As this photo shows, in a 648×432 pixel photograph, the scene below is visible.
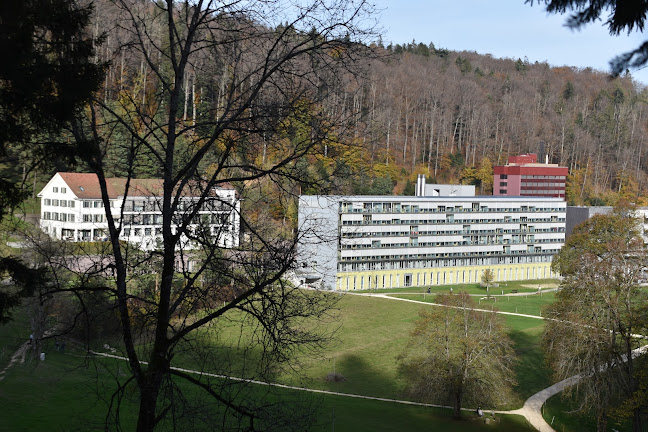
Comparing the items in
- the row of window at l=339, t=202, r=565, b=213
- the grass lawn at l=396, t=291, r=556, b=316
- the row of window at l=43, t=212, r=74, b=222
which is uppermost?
the row of window at l=339, t=202, r=565, b=213

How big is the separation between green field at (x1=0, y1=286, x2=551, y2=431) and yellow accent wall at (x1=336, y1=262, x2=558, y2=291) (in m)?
11.7

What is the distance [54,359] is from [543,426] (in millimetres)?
19340

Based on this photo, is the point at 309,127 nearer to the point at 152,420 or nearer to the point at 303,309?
the point at 303,309

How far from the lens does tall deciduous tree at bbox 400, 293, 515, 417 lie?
1015 inches

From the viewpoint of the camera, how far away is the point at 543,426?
80.4 ft

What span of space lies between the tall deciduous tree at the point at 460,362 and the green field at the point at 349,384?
854 millimetres

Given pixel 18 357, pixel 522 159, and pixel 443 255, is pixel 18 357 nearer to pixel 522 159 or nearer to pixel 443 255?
pixel 443 255

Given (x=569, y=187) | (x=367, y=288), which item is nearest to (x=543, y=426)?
(x=367, y=288)

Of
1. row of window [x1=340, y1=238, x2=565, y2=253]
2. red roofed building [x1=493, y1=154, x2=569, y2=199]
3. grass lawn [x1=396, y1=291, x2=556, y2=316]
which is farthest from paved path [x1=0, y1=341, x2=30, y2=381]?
red roofed building [x1=493, y1=154, x2=569, y2=199]

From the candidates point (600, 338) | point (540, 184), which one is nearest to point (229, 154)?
point (600, 338)

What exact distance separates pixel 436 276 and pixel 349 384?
30.3 metres

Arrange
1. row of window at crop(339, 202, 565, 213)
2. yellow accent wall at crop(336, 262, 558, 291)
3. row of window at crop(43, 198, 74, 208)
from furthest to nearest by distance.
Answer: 1. row of window at crop(339, 202, 565, 213)
2. yellow accent wall at crop(336, 262, 558, 291)
3. row of window at crop(43, 198, 74, 208)

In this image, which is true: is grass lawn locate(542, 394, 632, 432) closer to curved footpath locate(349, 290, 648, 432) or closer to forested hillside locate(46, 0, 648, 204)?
curved footpath locate(349, 290, 648, 432)

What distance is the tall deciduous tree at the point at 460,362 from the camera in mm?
25781
